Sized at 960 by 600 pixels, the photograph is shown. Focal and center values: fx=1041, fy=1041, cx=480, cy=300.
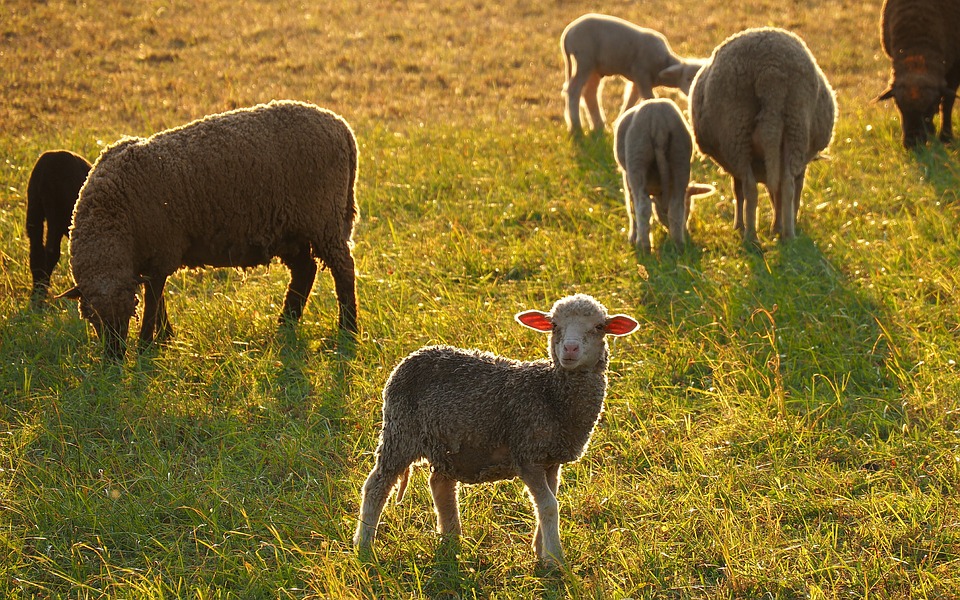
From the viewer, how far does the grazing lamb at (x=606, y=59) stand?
1288 centimetres

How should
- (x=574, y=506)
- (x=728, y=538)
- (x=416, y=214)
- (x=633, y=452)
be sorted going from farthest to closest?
1. (x=416, y=214)
2. (x=633, y=452)
3. (x=574, y=506)
4. (x=728, y=538)

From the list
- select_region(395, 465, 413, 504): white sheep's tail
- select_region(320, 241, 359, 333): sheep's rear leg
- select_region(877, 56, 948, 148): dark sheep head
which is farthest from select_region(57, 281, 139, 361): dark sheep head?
select_region(877, 56, 948, 148): dark sheep head

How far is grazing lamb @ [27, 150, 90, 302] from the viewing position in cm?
749

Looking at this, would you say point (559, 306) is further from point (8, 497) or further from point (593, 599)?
point (8, 497)

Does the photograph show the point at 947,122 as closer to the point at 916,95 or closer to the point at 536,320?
the point at 916,95

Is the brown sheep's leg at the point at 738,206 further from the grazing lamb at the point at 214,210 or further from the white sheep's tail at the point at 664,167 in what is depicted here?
the grazing lamb at the point at 214,210

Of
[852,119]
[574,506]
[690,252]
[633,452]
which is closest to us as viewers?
[574,506]

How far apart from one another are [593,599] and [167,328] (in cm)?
387

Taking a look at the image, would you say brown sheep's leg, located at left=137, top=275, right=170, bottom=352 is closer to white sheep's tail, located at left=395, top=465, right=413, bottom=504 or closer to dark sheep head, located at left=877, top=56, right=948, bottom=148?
white sheep's tail, located at left=395, top=465, right=413, bottom=504

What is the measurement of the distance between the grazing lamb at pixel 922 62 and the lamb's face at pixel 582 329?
801 centimetres

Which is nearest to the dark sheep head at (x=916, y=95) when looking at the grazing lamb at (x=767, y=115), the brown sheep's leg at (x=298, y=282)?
the grazing lamb at (x=767, y=115)

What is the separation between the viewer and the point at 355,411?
18.9 feet

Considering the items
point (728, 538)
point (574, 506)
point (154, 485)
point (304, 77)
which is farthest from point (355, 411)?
point (304, 77)

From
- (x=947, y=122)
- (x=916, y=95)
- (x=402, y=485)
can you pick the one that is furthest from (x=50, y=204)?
(x=947, y=122)
